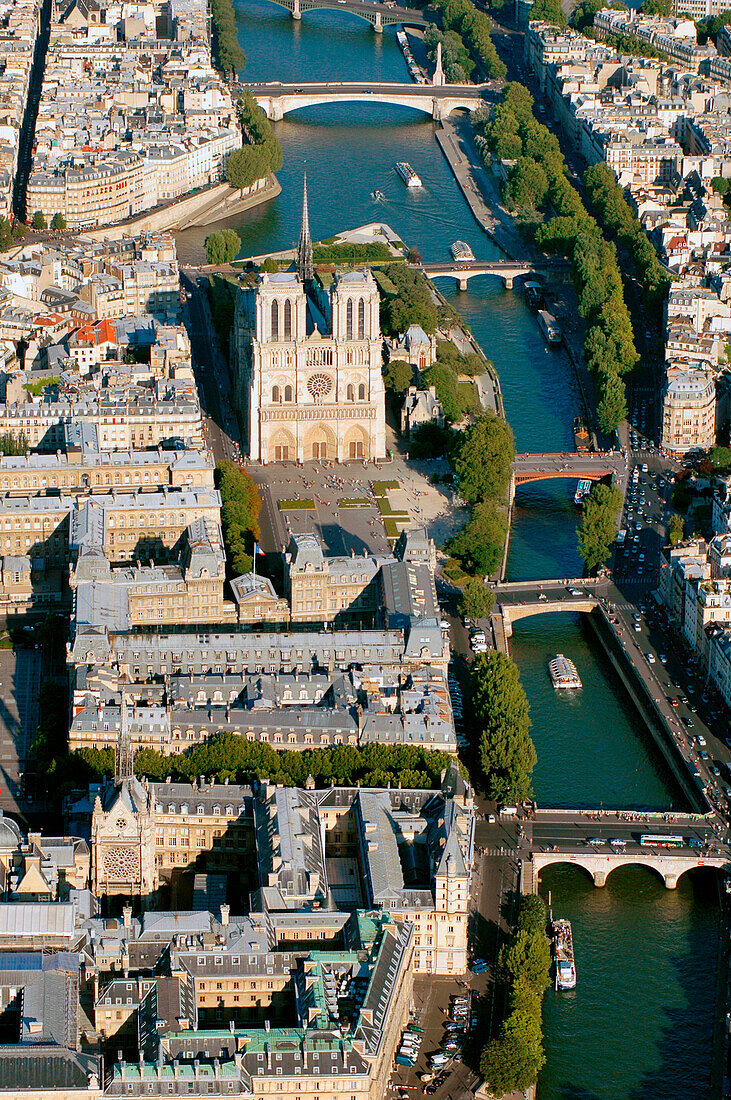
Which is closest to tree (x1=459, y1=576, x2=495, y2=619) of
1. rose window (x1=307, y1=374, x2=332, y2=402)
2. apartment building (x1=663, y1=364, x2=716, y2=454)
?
rose window (x1=307, y1=374, x2=332, y2=402)

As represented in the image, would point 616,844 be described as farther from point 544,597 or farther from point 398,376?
point 398,376

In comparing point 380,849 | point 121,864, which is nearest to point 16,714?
point 121,864

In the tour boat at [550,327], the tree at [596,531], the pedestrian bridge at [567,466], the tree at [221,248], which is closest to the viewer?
the tree at [596,531]

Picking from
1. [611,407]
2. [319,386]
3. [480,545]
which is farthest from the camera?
[611,407]

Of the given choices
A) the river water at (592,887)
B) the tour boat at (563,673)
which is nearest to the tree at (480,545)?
the river water at (592,887)

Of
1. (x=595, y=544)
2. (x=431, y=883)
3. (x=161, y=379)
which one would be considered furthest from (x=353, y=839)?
(x=161, y=379)

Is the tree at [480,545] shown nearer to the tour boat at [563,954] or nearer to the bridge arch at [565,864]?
the bridge arch at [565,864]
